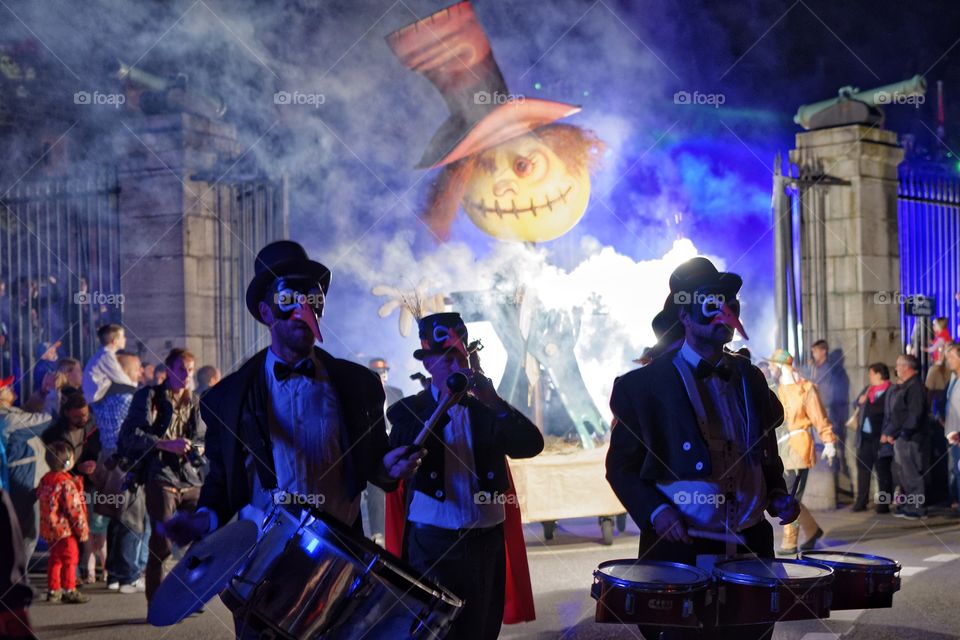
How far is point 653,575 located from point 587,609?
12.2ft

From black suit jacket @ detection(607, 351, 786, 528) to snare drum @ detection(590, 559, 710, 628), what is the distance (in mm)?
476

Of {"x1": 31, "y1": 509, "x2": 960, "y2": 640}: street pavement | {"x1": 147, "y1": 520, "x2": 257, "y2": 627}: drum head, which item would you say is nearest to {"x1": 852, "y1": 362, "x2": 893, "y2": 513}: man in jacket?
{"x1": 31, "y1": 509, "x2": 960, "y2": 640}: street pavement

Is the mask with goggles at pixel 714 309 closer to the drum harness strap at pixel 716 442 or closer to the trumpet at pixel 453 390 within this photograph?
the drum harness strap at pixel 716 442

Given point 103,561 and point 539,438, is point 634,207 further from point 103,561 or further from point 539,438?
point 539,438

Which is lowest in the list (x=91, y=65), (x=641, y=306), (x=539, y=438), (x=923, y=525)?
(x=923, y=525)

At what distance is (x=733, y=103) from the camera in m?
15.7

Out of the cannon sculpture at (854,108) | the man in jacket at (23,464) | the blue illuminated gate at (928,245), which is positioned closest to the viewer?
the man in jacket at (23,464)

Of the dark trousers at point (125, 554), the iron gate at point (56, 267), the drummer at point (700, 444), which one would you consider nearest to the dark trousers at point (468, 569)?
the drummer at point (700, 444)

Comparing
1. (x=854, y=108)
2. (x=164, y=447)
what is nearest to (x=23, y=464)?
(x=164, y=447)

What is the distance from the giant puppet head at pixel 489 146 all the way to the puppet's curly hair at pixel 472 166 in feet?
0.04

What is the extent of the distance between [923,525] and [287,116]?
7.66 meters

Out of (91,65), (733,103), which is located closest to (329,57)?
(91,65)

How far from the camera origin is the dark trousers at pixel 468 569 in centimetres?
437

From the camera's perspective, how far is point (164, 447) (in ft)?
23.0
